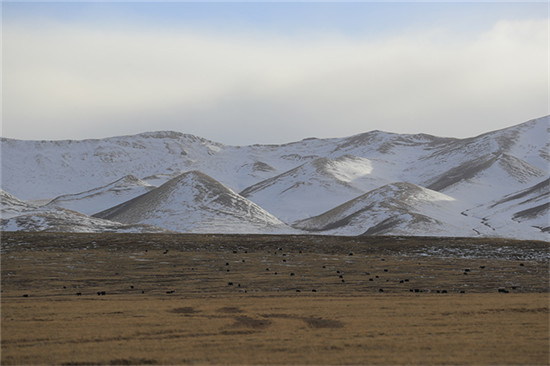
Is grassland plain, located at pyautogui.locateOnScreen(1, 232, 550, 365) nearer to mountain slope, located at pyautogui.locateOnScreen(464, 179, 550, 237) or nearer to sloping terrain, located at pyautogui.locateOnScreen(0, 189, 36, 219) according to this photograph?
sloping terrain, located at pyautogui.locateOnScreen(0, 189, 36, 219)

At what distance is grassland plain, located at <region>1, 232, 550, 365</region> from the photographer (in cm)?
2986

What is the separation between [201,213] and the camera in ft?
587

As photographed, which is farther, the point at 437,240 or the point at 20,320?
the point at 437,240

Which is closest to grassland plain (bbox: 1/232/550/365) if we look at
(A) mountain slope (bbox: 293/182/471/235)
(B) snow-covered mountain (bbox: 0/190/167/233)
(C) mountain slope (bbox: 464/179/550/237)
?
(B) snow-covered mountain (bbox: 0/190/167/233)

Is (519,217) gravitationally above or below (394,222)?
above

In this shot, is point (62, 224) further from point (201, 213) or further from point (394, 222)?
point (394, 222)

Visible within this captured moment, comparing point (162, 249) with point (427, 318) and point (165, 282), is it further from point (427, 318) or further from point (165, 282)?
point (427, 318)

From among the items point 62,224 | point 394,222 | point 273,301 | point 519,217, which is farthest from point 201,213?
point 273,301

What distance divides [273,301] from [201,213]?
13369 cm

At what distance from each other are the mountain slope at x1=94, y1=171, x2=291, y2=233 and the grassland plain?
73.3 m

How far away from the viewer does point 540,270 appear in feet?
223

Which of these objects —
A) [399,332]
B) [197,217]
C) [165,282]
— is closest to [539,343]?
[399,332]

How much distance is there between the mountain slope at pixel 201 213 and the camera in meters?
167

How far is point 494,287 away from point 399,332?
1034 inches
